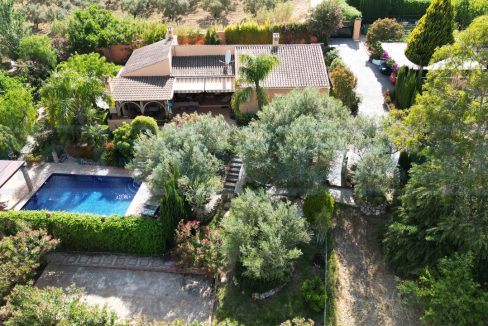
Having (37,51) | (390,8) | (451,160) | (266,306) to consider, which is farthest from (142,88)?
(390,8)

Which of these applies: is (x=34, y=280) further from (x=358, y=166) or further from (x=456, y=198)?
(x=456, y=198)

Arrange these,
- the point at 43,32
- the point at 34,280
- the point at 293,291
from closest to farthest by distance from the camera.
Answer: the point at 293,291
the point at 34,280
the point at 43,32

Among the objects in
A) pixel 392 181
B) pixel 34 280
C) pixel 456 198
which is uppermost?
pixel 456 198

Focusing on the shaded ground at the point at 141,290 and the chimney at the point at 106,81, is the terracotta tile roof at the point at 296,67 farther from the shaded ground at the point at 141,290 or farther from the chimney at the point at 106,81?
the shaded ground at the point at 141,290

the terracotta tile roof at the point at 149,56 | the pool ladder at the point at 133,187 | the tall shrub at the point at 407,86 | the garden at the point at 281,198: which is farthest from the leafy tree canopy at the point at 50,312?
the tall shrub at the point at 407,86

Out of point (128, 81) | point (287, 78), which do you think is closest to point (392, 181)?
point (287, 78)
